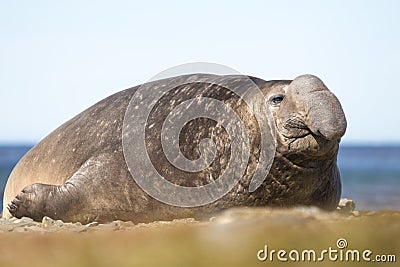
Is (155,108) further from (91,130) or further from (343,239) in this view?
(343,239)

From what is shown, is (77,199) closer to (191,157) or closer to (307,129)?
(191,157)

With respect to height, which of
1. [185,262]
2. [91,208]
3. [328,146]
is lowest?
[91,208]

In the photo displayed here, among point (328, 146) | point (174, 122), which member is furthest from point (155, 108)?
point (328, 146)

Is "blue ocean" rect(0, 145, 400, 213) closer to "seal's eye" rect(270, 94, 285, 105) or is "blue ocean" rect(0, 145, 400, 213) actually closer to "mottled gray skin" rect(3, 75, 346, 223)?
"mottled gray skin" rect(3, 75, 346, 223)

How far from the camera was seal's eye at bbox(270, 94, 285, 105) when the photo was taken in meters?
5.69

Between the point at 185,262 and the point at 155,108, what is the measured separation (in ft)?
17.2

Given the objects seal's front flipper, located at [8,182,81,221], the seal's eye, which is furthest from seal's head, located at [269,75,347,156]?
seal's front flipper, located at [8,182,81,221]

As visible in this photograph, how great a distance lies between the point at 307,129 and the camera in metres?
5.46

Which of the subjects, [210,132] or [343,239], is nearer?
[343,239]

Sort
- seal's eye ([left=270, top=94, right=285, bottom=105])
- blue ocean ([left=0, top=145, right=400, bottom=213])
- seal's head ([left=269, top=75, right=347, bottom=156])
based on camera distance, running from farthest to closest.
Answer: blue ocean ([left=0, top=145, right=400, bottom=213]) < seal's eye ([left=270, top=94, right=285, bottom=105]) < seal's head ([left=269, top=75, right=347, bottom=156])

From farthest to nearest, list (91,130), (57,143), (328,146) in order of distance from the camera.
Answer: (57,143)
(91,130)
(328,146)

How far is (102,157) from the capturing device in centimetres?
668

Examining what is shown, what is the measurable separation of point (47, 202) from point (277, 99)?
7.26ft

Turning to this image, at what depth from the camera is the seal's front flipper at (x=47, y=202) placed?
253 inches
